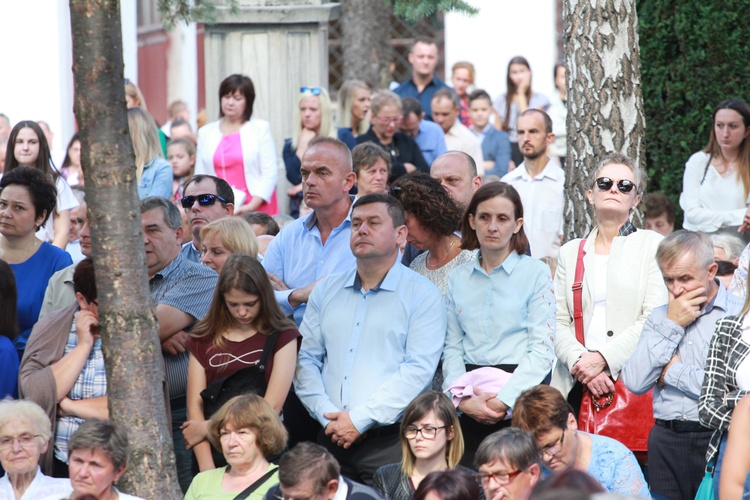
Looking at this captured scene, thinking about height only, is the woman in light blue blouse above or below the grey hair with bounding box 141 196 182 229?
below

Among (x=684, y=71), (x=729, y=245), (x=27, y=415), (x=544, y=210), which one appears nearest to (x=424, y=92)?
(x=684, y=71)

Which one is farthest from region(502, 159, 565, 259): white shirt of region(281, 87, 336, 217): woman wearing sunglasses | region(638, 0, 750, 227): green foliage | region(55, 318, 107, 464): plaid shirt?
region(55, 318, 107, 464): plaid shirt

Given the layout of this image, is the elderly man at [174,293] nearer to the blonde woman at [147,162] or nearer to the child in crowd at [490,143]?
the blonde woman at [147,162]

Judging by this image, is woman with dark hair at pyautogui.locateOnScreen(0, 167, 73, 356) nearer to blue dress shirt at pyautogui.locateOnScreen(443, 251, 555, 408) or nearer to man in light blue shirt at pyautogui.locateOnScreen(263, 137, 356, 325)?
Answer: man in light blue shirt at pyautogui.locateOnScreen(263, 137, 356, 325)

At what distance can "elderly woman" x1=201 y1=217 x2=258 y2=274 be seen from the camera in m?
6.95

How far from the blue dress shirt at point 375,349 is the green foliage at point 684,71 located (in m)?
4.94

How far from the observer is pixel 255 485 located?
5.72 m

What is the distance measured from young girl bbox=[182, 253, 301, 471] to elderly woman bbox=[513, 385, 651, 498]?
3.99 feet

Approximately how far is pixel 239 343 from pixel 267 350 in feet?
0.51

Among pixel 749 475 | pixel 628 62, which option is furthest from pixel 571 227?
pixel 749 475

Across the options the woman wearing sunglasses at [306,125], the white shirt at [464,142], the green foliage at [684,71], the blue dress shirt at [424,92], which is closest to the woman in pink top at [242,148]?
the woman wearing sunglasses at [306,125]

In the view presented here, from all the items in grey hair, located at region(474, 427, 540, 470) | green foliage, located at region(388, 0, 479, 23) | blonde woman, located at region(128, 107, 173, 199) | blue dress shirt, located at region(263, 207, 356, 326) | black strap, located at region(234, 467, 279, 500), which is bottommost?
black strap, located at region(234, 467, 279, 500)

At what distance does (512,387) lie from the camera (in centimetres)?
611

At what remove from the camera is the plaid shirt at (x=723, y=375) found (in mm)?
5027
